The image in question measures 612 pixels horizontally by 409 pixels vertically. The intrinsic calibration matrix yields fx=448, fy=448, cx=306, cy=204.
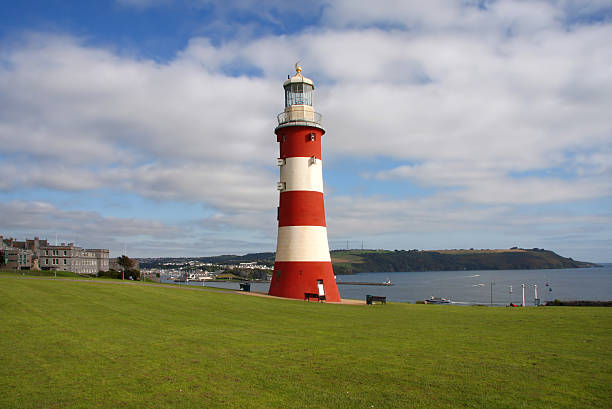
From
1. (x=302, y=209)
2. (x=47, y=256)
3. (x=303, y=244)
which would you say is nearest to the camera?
(x=303, y=244)

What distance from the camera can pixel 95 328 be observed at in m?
11.8

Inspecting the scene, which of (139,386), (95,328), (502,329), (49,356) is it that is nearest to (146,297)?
(95,328)

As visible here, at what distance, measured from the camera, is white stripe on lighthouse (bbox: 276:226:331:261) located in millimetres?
27234

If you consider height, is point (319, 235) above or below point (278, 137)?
below

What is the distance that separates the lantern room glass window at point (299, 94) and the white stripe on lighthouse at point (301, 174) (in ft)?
13.6

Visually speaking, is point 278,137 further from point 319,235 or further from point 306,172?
point 319,235

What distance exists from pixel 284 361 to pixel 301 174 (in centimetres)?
1933

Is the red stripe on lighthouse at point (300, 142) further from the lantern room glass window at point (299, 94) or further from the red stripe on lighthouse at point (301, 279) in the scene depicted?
the red stripe on lighthouse at point (301, 279)

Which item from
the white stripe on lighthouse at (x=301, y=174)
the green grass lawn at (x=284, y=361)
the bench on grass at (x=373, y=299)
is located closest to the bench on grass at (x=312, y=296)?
the bench on grass at (x=373, y=299)

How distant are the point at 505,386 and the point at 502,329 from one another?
A: 7179 mm

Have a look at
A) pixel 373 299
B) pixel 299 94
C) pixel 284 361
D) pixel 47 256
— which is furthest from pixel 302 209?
pixel 47 256

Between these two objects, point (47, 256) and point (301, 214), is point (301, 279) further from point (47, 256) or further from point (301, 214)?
point (47, 256)

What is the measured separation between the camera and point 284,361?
9141mm

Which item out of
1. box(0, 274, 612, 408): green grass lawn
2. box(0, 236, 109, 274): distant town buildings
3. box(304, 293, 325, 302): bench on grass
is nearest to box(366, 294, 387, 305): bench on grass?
box(304, 293, 325, 302): bench on grass
